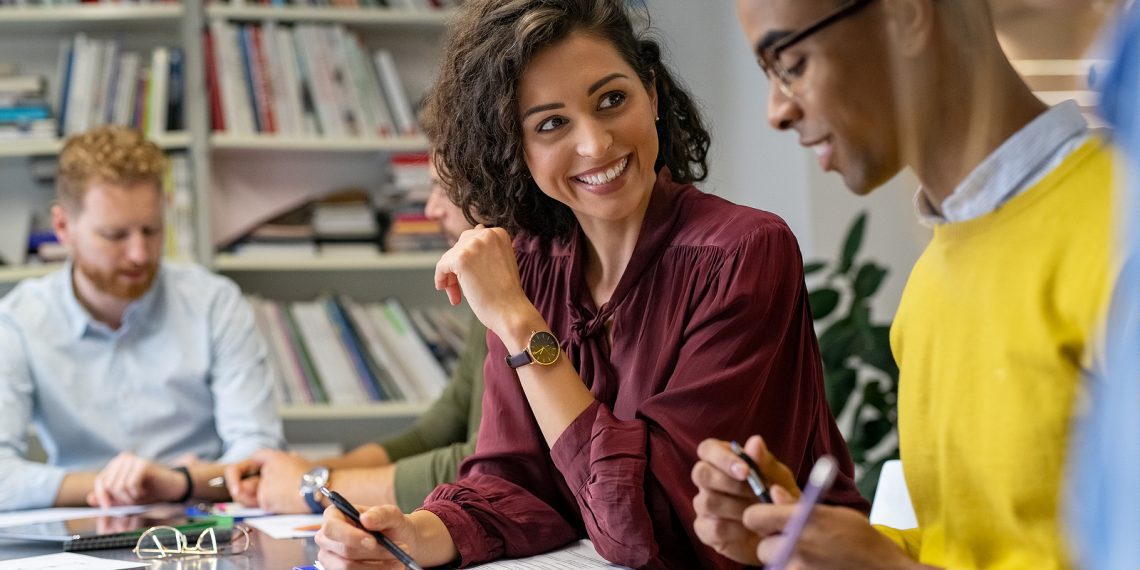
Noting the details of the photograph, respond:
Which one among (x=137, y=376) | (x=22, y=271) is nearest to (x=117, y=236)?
(x=137, y=376)

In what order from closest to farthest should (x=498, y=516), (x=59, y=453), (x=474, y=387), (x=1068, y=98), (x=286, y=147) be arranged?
1. (x=1068, y=98)
2. (x=498, y=516)
3. (x=474, y=387)
4. (x=59, y=453)
5. (x=286, y=147)

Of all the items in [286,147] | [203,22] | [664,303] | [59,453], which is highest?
[203,22]

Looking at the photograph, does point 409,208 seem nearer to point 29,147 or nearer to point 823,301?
point 29,147

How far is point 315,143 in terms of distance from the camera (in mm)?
2984

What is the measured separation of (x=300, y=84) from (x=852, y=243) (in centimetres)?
153

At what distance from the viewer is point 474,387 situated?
6.66ft

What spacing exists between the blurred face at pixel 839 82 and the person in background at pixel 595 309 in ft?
1.25

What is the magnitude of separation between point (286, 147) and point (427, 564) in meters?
2.04

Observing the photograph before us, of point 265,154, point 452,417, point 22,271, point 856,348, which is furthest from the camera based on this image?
point 265,154

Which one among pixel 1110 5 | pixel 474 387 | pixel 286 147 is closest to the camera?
pixel 1110 5

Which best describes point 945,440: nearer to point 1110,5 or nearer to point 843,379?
point 1110,5

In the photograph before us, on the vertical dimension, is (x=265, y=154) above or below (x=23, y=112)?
below

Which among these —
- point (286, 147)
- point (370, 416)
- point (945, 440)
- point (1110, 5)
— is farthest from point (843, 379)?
point (1110, 5)

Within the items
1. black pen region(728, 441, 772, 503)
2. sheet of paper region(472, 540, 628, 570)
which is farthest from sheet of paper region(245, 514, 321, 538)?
black pen region(728, 441, 772, 503)
